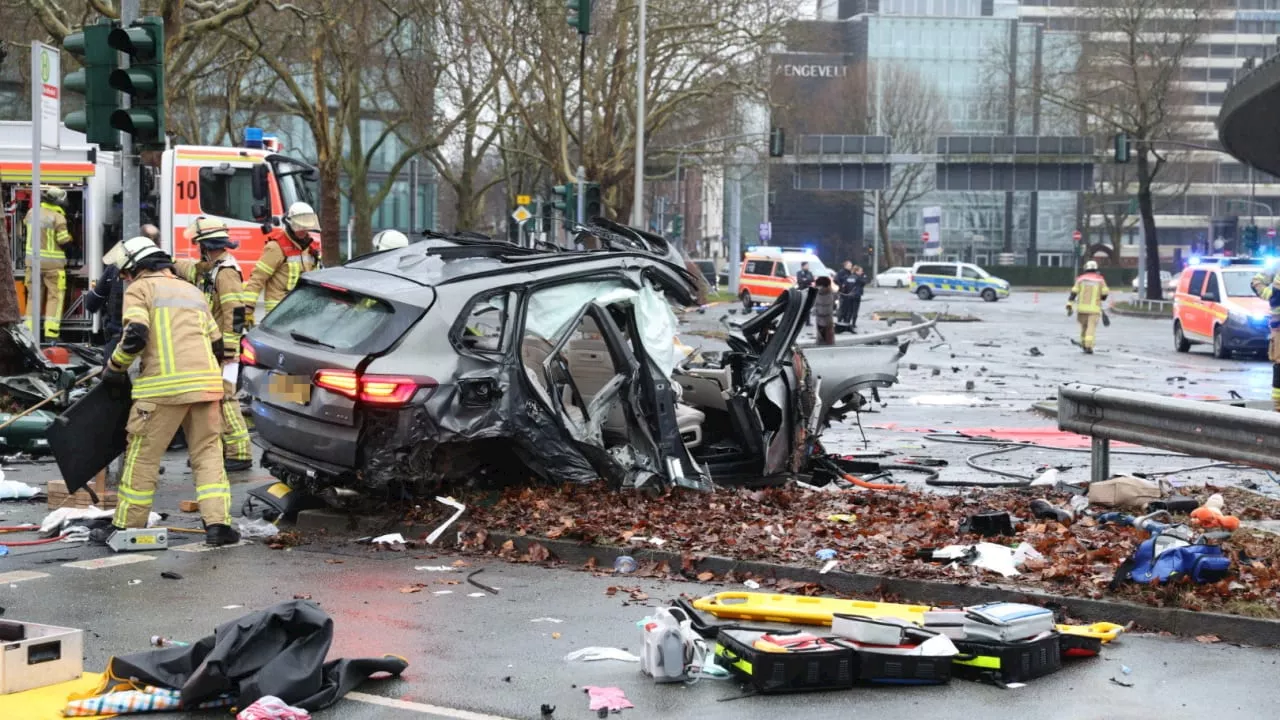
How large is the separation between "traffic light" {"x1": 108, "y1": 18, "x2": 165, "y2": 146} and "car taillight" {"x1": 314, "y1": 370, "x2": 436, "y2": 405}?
321 centimetres

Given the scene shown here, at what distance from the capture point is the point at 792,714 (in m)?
5.54

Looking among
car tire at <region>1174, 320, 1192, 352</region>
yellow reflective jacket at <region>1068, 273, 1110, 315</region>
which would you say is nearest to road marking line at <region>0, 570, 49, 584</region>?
yellow reflective jacket at <region>1068, 273, 1110, 315</region>

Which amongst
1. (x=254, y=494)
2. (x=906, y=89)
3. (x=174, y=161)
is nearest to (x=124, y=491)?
(x=254, y=494)

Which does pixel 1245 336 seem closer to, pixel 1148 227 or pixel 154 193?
pixel 154 193

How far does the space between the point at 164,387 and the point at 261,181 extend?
48.4ft

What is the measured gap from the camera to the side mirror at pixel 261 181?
75.4ft

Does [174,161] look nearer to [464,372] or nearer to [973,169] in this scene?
[464,372]

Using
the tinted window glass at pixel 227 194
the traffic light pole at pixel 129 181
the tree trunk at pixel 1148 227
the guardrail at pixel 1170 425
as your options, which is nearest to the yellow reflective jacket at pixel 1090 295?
the tinted window glass at pixel 227 194

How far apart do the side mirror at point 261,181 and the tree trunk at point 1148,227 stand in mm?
41601

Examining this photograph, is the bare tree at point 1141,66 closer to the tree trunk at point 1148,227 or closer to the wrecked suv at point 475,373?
the tree trunk at point 1148,227

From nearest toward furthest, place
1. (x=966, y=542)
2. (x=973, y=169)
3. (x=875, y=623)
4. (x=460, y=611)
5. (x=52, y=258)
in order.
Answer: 1. (x=875, y=623)
2. (x=460, y=611)
3. (x=966, y=542)
4. (x=52, y=258)
5. (x=973, y=169)

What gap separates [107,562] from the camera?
27.4 feet

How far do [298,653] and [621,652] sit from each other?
4.45 ft

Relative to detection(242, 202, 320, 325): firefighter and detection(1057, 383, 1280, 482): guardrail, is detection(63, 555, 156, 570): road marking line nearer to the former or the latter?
detection(242, 202, 320, 325): firefighter
